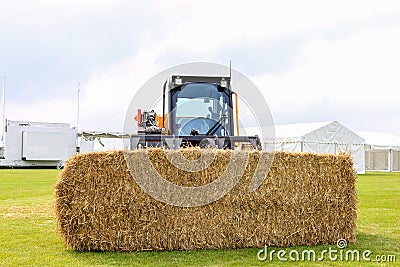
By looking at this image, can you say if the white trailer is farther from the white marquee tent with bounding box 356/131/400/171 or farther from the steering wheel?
the steering wheel

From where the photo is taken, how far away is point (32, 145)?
3878cm

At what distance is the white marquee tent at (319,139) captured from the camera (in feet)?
94.4

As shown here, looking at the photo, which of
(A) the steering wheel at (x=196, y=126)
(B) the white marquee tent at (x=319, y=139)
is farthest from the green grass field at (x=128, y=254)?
(B) the white marquee tent at (x=319, y=139)

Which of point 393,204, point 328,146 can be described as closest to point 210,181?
point 393,204

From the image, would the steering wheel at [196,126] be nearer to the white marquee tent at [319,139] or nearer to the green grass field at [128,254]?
the green grass field at [128,254]

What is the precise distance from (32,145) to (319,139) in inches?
867

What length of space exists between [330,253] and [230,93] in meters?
3.64

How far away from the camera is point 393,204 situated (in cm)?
1209

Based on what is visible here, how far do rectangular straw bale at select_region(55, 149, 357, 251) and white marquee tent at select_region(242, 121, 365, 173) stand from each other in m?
20.9

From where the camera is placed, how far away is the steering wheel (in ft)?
28.0

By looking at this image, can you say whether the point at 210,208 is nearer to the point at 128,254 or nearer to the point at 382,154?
the point at 128,254

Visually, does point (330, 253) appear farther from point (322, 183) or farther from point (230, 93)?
point (230, 93)

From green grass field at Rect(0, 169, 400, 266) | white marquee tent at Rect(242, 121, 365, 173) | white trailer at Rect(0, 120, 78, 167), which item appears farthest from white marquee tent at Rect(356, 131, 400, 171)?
green grass field at Rect(0, 169, 400, 266)

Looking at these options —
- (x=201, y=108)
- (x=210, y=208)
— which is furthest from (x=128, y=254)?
(x=201, y=108)
